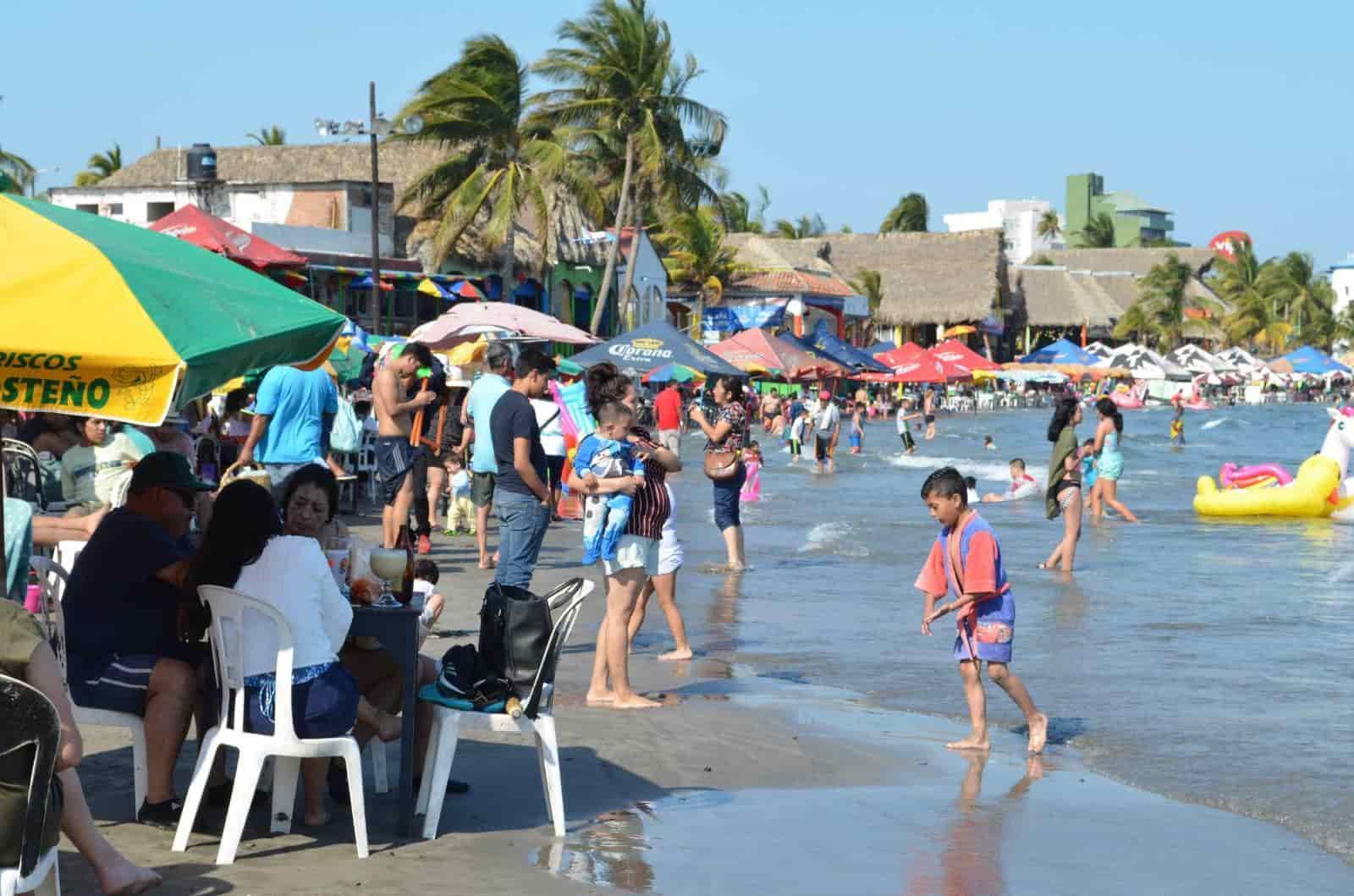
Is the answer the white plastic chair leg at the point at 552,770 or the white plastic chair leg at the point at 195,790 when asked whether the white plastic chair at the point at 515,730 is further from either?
the white plastic chair leg at the point at 195,790

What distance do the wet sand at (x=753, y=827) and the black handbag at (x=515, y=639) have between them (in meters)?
0.58

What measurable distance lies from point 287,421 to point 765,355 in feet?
86.0

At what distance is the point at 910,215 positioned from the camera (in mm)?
101875

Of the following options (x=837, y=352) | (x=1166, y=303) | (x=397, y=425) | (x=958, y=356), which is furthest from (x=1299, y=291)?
(x=397, y=425)

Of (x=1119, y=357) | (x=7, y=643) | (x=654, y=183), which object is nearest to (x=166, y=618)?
(x=7, y=643)

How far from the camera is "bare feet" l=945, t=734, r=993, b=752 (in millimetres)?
7707

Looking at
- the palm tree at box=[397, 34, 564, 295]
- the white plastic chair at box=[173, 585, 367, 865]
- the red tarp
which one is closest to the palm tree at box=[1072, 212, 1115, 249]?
the palm tree at box=[397, 34, 564, 295]

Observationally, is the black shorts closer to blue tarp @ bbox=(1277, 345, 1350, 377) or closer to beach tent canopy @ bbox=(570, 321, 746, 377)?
beach tent canopy @ bbox=(570, 321, 746, 377)

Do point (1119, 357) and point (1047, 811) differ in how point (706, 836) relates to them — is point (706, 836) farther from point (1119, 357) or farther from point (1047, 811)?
point (1119, 357)

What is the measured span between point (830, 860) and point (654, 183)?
37905 millimetres

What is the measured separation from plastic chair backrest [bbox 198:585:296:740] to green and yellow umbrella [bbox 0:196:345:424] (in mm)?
754

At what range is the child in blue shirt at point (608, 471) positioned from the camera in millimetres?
8141

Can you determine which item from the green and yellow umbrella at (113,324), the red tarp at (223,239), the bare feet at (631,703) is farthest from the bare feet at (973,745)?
the red tarp at (223,239)

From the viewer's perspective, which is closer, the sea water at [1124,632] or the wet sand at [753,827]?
the wet sand at [753,827]
